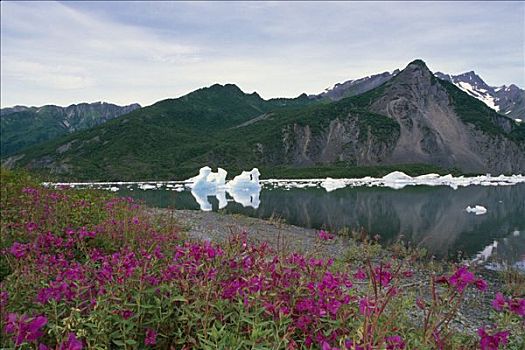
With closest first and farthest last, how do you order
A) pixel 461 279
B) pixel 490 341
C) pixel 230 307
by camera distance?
pixel 490 341
pixel 461 279
pixel 230 307

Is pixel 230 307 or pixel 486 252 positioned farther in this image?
pixel 486 252

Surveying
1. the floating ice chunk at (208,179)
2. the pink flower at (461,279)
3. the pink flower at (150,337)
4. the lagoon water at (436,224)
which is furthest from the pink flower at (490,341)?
the floating ice chunk at (208,179)

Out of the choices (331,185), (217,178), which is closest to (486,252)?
(217,178)

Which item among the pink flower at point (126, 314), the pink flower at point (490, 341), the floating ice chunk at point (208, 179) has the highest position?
the pink flower at point (490, 341)

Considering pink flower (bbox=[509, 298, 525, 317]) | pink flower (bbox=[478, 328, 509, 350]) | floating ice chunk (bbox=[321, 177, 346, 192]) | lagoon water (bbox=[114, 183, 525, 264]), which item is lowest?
floating ice chunk (bbox=[321, 177, 346, 192])

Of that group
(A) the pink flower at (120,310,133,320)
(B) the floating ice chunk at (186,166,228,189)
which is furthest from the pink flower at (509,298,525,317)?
(B) the floating ice chunk at (186,166,228,189)

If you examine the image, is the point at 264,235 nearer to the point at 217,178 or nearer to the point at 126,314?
the point at 126,314

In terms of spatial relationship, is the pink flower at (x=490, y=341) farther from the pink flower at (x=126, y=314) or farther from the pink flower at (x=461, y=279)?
the pink flower at (x=126, y=314)

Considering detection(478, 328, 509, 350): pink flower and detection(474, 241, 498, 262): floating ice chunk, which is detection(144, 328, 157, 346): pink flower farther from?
detection(474, 241, 498, 262): floating ice chunk

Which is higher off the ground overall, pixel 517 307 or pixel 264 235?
pixel 517 307

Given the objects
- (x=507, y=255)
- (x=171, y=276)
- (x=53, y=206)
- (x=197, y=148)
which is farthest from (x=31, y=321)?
(x=197, y=148)

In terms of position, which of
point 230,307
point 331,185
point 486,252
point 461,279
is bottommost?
point 331,185

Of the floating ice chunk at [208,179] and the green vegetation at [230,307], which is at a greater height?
the green vegetation at [230,307]

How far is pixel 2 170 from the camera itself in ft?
48.9
